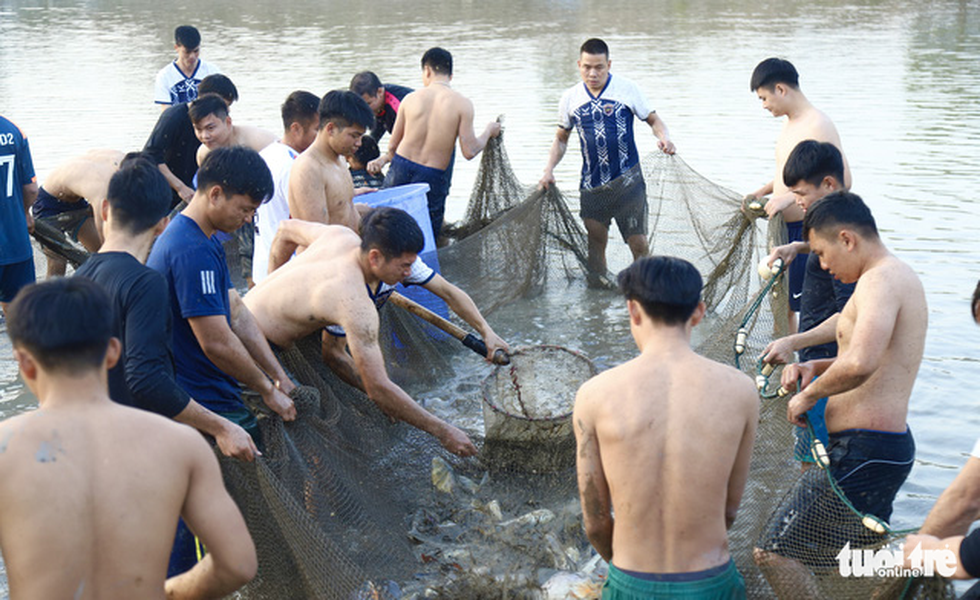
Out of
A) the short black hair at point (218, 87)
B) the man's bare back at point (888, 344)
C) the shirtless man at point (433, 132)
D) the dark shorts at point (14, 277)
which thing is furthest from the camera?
the shirtless man at point (433, 132)

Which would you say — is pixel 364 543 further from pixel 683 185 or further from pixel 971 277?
pixel 971 277

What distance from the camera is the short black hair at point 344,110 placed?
477 centimetres

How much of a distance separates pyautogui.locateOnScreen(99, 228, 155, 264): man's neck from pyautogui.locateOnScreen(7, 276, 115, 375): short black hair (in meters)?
1.00

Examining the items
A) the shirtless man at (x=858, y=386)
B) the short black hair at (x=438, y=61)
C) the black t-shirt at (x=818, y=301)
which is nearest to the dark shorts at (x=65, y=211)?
the short black hair at (x=438, y=61)

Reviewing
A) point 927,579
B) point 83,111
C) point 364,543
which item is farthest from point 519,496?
point 83,111

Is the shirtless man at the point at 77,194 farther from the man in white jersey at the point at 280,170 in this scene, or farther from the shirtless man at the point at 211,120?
the man in white jersey at the point at 280,170

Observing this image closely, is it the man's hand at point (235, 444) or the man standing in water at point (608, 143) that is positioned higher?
the man standing in water at point (608, 143)

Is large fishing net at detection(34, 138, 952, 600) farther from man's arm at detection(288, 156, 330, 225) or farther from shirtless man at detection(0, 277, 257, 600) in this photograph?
shirtless man at detection(0, 277, 257, 600)

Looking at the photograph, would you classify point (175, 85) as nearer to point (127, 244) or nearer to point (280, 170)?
point (280, 170)

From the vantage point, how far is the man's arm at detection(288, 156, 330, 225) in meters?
4.88

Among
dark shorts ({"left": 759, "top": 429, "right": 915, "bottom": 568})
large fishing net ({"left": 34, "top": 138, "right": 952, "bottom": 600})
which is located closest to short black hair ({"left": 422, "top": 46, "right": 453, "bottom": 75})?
large fishing net ({"left": 34, "top": 138, "right": 952, "bottom": 600})

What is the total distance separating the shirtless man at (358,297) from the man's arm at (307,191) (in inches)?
35.6

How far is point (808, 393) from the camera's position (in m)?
3.10

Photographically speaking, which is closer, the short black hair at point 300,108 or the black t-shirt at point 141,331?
the black t-shirt at point 141,331
